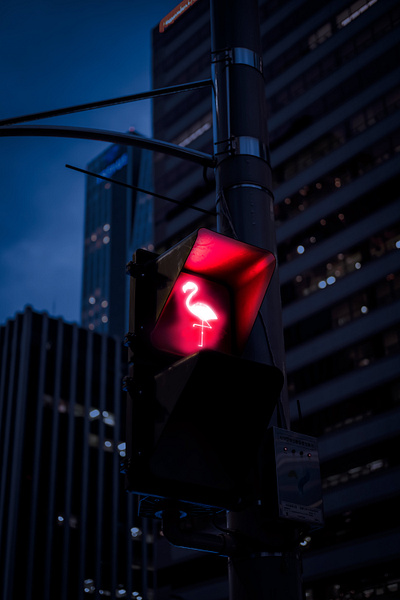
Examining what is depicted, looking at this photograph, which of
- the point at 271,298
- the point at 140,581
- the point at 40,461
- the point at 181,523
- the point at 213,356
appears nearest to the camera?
the point at 213,356

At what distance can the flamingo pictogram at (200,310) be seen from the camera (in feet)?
11.1

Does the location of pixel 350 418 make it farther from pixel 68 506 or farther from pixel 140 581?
pixel 140 581

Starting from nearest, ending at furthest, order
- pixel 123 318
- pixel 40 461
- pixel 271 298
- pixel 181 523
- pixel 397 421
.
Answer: pixel 181 523 < pixel 271 298 < pixel 397 421 < pixel 40 461 < pixel 123 318

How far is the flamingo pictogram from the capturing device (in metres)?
3.39

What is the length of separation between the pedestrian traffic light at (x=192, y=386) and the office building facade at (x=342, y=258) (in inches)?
1611

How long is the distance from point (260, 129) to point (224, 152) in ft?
1.00

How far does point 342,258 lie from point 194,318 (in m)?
52.1

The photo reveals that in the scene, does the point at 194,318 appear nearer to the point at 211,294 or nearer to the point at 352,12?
the point at 211,294

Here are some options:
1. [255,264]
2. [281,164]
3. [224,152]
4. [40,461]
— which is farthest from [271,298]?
[40,461]

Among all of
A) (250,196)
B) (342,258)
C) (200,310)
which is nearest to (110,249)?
(342,258)

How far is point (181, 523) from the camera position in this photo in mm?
3150

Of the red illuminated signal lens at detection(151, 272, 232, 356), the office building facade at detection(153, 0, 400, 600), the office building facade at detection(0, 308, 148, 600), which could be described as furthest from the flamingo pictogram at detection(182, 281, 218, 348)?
the office building facade at detection(0, 308, 148, 600)

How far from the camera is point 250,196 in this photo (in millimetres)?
4266

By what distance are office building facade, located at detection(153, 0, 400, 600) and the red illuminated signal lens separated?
134 feet
